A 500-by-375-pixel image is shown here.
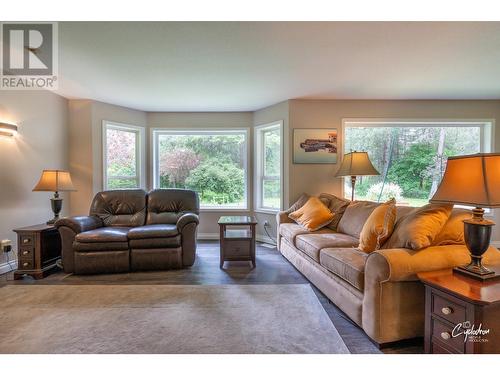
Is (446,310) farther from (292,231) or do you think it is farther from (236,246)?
(236,246)

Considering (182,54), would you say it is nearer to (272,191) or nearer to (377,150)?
(272,191)

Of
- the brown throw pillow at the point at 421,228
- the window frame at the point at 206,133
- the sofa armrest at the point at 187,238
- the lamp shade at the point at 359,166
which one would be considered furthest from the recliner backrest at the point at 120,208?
the brown throw pillow at the point at 421,228

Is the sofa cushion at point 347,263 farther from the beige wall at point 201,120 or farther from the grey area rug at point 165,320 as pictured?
the beige wall at point 201,120

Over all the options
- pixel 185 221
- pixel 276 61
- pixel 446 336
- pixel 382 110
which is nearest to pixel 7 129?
pixel 185 221

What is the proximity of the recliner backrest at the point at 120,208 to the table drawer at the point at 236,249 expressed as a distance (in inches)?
53.0

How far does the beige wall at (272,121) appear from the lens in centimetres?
391

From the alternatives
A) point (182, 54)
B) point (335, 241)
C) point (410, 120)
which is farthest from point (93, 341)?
point (410, 120)

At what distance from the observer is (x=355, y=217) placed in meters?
2.76

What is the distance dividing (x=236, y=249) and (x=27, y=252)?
2.38 metres

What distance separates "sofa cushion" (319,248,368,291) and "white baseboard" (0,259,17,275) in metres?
3.71

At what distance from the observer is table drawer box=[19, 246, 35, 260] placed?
107 inches

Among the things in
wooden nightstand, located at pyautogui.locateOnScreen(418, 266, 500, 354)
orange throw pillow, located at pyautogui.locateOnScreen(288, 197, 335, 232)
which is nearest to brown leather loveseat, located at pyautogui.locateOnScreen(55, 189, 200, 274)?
orange throw pillow, located at pyautogui.locateOnScreen(288, 197, 335, 232)

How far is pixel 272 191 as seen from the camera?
4.29 m
